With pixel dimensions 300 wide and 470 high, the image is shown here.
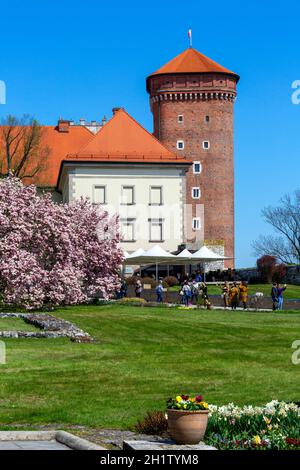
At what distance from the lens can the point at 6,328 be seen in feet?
114

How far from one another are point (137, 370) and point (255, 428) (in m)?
10.3

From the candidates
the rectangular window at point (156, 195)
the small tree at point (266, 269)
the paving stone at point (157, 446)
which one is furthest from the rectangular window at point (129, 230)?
the paving stone at point (157, 446)

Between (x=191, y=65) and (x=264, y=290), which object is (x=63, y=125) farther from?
(x=264, y=290)

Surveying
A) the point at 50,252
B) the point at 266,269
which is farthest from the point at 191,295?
the point at 266,269

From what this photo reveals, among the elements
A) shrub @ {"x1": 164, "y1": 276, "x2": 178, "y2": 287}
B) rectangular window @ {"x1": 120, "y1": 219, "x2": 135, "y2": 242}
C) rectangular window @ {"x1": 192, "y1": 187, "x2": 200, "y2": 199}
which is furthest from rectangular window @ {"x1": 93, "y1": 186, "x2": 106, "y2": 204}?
rectangular window @ {"x1": 192, "y1": 187, "x2": 200, "y2": 199}

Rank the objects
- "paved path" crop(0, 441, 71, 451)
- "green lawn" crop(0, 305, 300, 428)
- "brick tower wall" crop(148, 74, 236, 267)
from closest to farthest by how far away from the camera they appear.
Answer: "paved path" crop(0, 441, 71, 451) → "green lawn" crop(0, 305, 300, 428) → "brick tower wall" crop(148, 74, 236, 267)

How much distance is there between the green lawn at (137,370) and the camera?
18859 millimetres

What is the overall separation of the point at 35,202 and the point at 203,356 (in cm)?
2539

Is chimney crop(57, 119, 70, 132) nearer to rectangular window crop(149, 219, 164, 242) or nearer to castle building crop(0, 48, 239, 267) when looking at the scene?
castle building crop(0, 48, 239, 267)

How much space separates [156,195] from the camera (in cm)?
8175

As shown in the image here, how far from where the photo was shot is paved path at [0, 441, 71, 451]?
44.5ft

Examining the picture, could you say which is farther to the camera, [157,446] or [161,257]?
[161,257]

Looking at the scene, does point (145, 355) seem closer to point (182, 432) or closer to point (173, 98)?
point (182, 432)

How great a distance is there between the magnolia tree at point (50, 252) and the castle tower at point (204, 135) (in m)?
41.3
